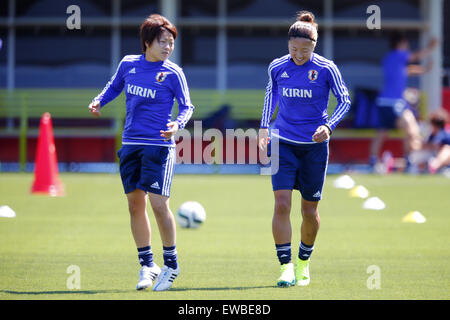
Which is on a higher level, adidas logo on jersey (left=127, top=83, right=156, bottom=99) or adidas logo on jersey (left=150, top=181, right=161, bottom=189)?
adidas logo on jersey (left=127, top=83, right=156, bottom=99)

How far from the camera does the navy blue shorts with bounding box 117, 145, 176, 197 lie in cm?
691

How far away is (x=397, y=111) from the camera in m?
18.4

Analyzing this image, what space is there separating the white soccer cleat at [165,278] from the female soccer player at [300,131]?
2.87 feet

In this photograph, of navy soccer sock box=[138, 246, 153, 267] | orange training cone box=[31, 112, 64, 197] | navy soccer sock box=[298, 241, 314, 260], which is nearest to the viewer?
navy soccer sock box=[138, 246, 153, 267]

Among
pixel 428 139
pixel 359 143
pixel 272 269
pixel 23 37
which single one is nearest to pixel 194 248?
pixel 272 269

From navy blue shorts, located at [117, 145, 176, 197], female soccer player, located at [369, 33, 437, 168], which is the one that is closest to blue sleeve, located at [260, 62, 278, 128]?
navy blue shorts, located at [117, 145, 176, 197]

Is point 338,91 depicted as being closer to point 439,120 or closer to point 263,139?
point 263,139

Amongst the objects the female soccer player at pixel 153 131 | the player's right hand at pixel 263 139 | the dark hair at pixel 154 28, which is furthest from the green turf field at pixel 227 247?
the dark hair at pixel 154 28

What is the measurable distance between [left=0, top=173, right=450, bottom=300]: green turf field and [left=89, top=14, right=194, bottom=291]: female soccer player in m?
0.47

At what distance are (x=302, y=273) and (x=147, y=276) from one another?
4.27 feet

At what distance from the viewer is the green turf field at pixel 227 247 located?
689cm

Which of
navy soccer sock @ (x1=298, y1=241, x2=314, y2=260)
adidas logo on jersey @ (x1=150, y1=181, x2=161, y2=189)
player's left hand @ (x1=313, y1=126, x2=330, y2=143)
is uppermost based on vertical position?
player's left hand @ (x1=313, y1=126, x2=330, y2=143)

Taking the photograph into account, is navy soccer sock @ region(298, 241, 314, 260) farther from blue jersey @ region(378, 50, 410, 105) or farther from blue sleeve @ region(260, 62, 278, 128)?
blue jersey @ region(378, 50, 410, 105)
